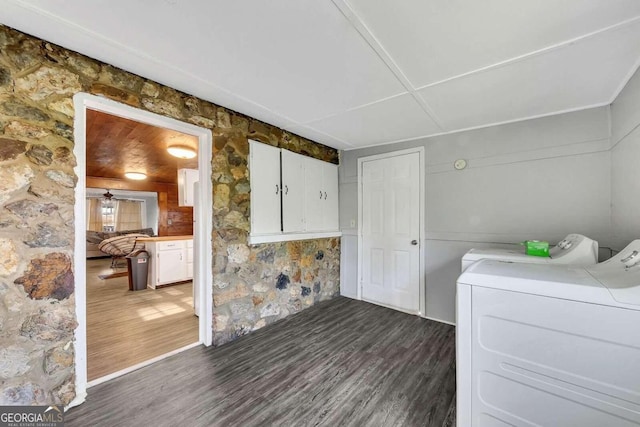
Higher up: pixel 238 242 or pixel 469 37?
pixel 469 37

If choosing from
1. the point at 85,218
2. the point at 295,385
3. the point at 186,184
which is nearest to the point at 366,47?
the point at 85,218

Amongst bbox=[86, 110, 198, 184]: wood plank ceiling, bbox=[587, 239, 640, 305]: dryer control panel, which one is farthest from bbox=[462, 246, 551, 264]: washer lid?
bbox=[86, 110, 198, 184]: wood plank ceiling

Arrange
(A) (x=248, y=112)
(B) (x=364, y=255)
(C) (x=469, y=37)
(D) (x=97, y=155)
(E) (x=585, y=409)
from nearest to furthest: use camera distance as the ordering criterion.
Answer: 1. (E) (x=585, y=409)
2. (C) (x=469, y=37)
3. (A) (x=248, y=112)
4. (B) (x=364, y=255)
5. (D) (x=97, y=155)

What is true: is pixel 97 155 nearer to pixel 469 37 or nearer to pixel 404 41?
pixel 404 41

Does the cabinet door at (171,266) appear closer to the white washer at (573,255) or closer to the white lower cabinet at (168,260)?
the white lower cabinet at (168,260)

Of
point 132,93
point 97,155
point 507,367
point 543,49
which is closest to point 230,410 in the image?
point 507,367

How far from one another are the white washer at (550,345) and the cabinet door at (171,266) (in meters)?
4.70

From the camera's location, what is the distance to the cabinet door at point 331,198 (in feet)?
12.0

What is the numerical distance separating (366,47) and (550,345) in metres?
1.80

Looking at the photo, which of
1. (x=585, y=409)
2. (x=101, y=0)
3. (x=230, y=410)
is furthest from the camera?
(x=230, y=410)

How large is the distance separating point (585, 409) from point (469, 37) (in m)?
1.87

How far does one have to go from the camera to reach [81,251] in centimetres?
164
